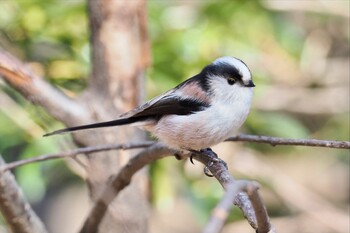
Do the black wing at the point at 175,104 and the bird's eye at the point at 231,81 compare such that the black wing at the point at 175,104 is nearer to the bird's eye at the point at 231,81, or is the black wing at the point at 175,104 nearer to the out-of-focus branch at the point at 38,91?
the bird's eye at the point at 231,81

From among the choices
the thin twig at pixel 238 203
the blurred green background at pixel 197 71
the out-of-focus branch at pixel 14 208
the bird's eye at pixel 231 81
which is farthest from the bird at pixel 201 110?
the blurred green background at pixel 197 71

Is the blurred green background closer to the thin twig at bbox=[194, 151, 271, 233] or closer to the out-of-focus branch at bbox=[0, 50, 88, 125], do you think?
the out-of-focus branch at bbox=[0, 50, 88, 125]

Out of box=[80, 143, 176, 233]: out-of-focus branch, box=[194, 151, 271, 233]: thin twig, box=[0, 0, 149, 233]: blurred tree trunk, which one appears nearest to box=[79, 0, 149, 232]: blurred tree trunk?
box=[0, 0, 149, 233]: blurred tree trunk

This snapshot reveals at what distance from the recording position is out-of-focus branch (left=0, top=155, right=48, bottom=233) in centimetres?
177

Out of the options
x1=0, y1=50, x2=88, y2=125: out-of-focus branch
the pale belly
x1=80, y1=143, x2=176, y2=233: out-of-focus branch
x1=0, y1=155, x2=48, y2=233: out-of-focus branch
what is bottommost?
x1=0, y1=155, x2=48, y2=233: out-of-focus branch

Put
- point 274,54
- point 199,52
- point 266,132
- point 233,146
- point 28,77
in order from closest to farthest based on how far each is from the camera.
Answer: point 28,77
point 199,52
point 266,132
point 233,146
point 274,54

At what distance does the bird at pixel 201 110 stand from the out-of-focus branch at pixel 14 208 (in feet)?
0.79

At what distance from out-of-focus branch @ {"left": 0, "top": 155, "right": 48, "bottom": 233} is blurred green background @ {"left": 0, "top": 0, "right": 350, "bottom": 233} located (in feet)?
1.35

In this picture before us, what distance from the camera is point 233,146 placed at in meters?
3.33

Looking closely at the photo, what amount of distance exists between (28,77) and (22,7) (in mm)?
727

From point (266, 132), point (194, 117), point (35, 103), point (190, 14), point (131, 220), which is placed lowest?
point (131, 220)

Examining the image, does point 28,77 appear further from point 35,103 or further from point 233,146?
point 233,146

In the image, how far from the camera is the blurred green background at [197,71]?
260cm

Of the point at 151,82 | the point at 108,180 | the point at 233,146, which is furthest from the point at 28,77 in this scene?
the point at 233,146
